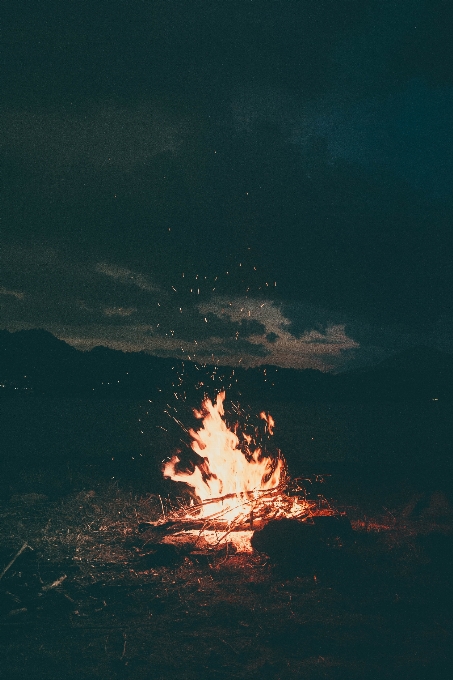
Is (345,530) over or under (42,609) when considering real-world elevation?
over

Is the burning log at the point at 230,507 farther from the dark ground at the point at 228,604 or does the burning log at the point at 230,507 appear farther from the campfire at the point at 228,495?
the dark ground at the point at 228,604

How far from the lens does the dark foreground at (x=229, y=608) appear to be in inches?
248

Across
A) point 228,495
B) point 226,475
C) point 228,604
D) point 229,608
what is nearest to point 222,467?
point 226,475

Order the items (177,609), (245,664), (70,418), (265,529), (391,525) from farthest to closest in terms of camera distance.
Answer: (70,418), (391,525), (265,529), (177,609), (245,664)

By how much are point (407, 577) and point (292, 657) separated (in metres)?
3.14

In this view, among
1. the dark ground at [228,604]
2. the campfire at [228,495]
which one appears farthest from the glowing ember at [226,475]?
the dark ground at [228,604]

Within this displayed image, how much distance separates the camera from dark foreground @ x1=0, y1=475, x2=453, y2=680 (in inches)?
248

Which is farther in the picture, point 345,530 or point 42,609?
point 345,530

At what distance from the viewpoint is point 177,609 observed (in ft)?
25.1

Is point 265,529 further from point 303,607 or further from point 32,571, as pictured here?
point 32,571

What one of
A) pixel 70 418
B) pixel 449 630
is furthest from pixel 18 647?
pixel 70 418

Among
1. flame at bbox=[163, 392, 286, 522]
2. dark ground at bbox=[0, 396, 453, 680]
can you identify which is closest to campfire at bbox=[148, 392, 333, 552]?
flame at bbox=[163, 392, 286, 522]

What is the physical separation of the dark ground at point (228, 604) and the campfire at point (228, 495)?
0.88 meters

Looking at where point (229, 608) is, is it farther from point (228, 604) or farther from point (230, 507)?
point (230, 507)
